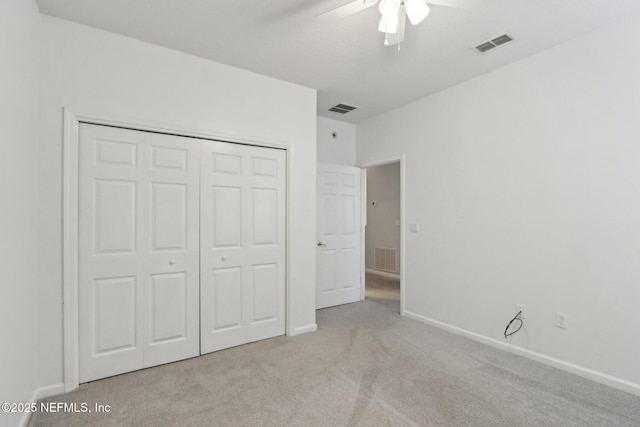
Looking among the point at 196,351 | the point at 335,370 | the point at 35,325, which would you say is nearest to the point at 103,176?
the point at 35,325

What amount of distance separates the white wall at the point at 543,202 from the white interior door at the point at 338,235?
1.09 metres

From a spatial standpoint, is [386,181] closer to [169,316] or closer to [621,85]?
[621,85]

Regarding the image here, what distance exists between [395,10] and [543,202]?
2101 mm

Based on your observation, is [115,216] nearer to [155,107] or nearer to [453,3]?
[155,107]

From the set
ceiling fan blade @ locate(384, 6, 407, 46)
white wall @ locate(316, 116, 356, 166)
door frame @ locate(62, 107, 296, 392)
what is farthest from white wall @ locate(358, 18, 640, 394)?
door frame @ locate(62, 107, 296, 392)

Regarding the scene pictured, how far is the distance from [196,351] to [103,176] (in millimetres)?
1702

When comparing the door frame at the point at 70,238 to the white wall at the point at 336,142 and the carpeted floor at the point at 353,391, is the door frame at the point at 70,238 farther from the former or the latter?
the white wall at the point at 336,142

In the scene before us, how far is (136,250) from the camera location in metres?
2.55

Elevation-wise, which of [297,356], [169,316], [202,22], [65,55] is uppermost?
[202,22]

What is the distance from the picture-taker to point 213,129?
2891mm

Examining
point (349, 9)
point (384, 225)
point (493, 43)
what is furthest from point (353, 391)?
point (384, 225)

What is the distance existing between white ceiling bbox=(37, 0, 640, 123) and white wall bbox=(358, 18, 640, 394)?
308 millimetres

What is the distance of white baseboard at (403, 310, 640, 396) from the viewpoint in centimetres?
226

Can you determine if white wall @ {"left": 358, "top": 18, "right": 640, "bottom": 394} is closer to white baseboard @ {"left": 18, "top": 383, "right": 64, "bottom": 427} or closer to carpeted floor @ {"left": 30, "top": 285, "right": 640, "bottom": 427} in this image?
carpeted floor @ {"left": 30, "top": 285, "right": 640, "bottom": 427}
